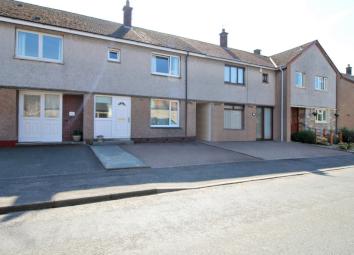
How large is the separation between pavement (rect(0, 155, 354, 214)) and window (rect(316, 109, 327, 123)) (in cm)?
1438

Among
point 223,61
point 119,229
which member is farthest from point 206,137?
point 119,229

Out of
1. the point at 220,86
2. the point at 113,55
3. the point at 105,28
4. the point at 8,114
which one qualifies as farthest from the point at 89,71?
the point at 220,86

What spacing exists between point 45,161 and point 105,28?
9057mm

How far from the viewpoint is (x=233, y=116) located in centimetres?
1916

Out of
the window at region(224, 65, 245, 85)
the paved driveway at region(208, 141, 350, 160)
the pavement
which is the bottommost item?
the pavement

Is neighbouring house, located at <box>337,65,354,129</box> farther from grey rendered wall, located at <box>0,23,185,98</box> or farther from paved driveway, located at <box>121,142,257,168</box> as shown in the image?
paved driveway, located at <box>121,142,257,168</box>

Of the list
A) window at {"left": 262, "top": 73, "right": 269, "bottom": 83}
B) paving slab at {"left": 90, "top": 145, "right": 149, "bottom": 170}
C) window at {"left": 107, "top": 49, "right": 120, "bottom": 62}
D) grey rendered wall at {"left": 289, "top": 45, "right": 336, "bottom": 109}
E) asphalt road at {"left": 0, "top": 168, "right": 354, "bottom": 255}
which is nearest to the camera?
asphalt road at {"left": 0, "top": 168, "right": 354, "bottom": 255}

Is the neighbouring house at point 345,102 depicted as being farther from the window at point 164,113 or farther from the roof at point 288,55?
the window at point 164,113

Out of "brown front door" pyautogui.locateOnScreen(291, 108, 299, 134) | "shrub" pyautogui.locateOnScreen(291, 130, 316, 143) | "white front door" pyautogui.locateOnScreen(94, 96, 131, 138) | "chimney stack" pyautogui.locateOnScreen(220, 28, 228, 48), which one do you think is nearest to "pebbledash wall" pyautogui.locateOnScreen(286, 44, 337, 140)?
"brown front door" pyautogui.locateOnScreen(291, 108, 299, 134)

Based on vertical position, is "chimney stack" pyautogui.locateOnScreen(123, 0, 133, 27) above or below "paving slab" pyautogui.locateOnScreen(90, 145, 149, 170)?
above

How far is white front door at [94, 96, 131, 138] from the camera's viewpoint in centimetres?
1415

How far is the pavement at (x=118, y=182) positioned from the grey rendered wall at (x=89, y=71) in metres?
6.78

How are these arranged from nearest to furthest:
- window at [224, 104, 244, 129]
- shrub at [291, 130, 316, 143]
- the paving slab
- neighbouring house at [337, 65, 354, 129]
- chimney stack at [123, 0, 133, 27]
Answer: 1. the paving slab
2. chimney stack at [123, 0, 133, 27]
3. window at [224, 104, 244, 129]
4. shrub at [291, 130, 316, 143]
5. neighbouring house at [337, 65, 354, 129]

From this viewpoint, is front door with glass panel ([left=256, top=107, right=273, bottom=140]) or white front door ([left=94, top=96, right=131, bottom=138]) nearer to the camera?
white front door ([left=94, top=96, right=131, bottom=138])
